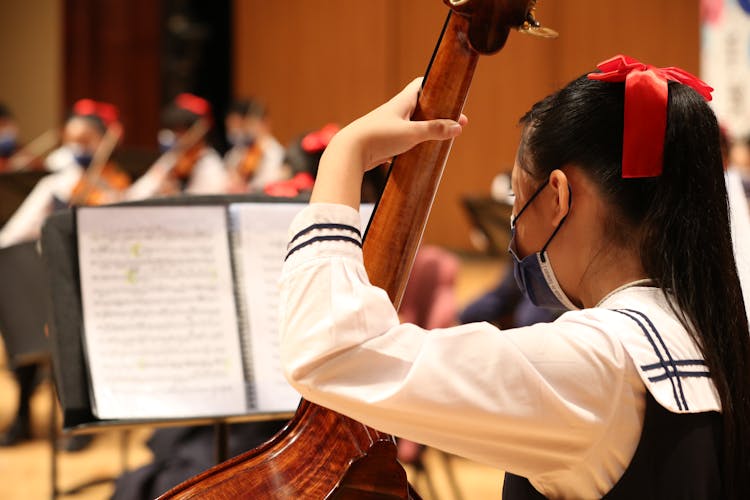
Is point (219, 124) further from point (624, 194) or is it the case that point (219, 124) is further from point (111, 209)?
point (624, 194)

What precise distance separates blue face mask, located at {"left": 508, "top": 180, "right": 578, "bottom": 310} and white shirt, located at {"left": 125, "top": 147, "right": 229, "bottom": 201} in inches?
157

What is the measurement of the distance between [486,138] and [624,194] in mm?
8079

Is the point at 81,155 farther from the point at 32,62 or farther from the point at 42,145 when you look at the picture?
the point at 32,62

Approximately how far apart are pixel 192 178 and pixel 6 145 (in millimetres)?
2072

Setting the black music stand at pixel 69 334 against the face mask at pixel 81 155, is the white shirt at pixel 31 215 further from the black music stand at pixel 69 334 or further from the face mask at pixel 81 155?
the black music stand at pixel 69 334


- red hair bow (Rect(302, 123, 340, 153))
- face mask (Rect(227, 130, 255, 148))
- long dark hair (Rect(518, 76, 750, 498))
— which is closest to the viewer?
long dark hair (Rect(518, 76, 750, 498))

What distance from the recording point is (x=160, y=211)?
1.78 metres

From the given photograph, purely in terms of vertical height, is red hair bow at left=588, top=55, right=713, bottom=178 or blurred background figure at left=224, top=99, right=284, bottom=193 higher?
Answer: red hair bow at left=588, top=55, right=713, bottom=178

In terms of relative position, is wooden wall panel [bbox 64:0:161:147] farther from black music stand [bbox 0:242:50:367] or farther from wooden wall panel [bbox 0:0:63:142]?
black music stand [bbox 0:242:50:367]

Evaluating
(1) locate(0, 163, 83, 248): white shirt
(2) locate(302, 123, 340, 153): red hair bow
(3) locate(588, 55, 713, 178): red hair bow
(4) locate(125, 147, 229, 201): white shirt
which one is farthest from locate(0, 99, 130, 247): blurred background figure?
(3) locate(588, 55, 713, 178): red hair bow

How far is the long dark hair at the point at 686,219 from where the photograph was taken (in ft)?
3.23

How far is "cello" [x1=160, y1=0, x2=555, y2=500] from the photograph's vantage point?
1.01 m

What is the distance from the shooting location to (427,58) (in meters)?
8.90

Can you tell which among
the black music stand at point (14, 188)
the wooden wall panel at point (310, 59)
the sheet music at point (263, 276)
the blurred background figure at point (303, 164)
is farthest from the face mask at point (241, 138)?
the sheet music at point (263, 276)
